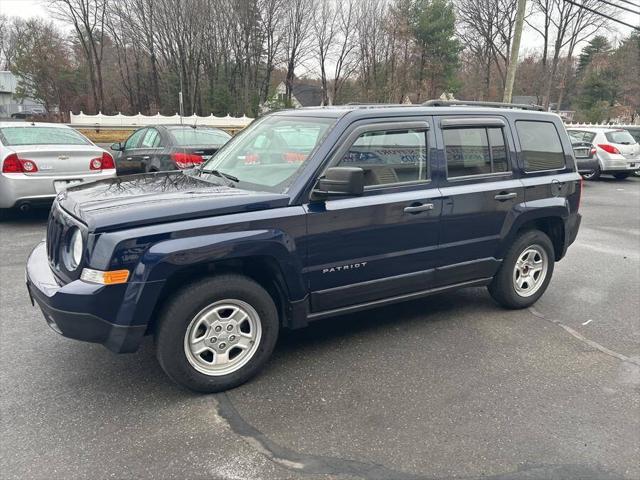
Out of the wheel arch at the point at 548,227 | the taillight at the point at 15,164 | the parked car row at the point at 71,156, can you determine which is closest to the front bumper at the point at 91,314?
the parked car row at the point at 71,156

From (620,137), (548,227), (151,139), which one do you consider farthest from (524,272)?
(620,137)

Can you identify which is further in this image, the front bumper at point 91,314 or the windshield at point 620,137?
the windshield at point 620,137

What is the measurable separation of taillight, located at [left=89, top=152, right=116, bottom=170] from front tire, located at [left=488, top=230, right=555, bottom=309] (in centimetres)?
597

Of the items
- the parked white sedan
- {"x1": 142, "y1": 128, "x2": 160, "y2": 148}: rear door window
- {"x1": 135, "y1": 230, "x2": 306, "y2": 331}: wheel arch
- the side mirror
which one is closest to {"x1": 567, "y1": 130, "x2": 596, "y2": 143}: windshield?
{"x1": 142, "y1": 128, "x2": 160, "y2": 148}: rear door window

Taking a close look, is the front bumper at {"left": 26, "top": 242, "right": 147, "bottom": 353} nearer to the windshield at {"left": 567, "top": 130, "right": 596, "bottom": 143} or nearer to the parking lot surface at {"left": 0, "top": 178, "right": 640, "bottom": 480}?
the parking lot surface at {"left": 0, "top": 178, "right": 640, "bottom": 480}

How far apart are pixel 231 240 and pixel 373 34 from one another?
47.6 meters

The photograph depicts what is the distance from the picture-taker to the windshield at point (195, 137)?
29.1 feet

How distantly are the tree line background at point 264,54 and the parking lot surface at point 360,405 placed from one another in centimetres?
4109

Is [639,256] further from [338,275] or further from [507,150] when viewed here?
[338,275]

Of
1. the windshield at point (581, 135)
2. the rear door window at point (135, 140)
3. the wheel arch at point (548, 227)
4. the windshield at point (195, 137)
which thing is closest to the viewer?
the wheel arch at point (548, 227)

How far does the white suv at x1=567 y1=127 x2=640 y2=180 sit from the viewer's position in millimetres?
15633

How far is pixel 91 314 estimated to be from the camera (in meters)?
2.87

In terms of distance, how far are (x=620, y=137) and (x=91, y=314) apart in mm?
17123

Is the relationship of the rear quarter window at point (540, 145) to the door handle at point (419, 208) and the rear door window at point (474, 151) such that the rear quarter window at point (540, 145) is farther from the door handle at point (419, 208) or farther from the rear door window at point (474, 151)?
the door handle at point (419, 208)
